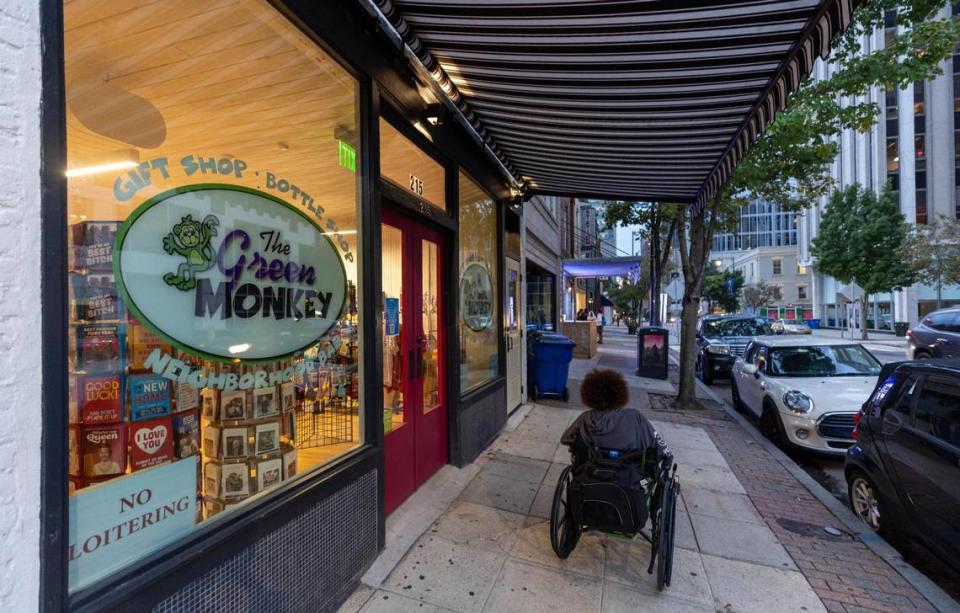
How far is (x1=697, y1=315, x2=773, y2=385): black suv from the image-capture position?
11.6 meters

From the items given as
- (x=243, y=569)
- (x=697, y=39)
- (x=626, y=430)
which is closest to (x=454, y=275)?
(x=626, y=430)

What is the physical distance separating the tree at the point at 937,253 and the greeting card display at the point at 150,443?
31.9 meters

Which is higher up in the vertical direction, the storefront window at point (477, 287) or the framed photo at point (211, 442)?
the storefront window at point (477, 287)

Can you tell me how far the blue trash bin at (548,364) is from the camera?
8375 mm

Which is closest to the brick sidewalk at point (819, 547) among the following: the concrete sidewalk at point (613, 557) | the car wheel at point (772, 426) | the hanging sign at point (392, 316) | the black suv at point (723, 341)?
the concrete sidewalk at point (613, 557)

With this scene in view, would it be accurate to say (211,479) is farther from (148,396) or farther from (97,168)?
(97,168)

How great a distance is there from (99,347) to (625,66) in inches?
136

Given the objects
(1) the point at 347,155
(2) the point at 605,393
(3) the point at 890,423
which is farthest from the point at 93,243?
(3) the point at 890,423

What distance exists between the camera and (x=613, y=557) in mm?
Result: 3430

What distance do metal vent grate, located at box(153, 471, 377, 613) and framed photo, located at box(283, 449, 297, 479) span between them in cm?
27

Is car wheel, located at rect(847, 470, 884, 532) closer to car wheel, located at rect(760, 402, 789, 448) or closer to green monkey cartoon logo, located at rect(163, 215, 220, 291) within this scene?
car wheel, located at rect(760, 402, 789, 448)

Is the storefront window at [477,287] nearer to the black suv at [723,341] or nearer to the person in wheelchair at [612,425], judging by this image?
the person in wheelchair at [612,425]

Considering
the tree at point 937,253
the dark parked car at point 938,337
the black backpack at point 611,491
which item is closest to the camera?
the black backpack at point 611,491

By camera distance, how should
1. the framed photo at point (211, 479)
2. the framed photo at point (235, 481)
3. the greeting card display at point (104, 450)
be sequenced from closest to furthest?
the greeting card display at point (104, 450)
the framed photo at point (211, 479)
the framed photo at point (235, 481)
